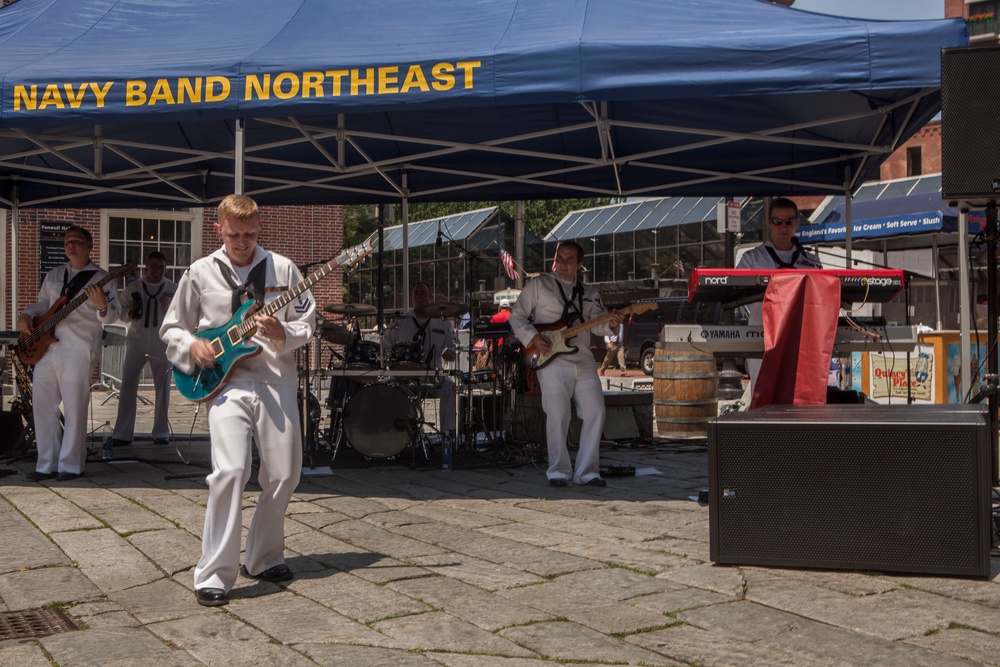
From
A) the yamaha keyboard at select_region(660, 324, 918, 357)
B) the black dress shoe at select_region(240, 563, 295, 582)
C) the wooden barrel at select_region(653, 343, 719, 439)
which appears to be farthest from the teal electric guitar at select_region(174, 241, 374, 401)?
the wooden barrel at select_region(653, 343, 719, 439)

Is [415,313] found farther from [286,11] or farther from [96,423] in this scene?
[96,423]

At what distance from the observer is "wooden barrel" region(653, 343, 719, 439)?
1218cm

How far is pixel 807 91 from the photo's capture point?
6.85 metres

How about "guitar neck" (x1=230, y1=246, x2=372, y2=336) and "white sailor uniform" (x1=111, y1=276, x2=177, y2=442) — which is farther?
"white sailor uniform" (x1=111, y1=276, x2=177, y2=442)

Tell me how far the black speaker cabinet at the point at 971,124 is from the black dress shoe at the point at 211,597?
431cm

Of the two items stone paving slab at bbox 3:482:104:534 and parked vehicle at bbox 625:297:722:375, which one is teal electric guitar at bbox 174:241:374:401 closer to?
stone paving slab at bbox 3:482:104:534

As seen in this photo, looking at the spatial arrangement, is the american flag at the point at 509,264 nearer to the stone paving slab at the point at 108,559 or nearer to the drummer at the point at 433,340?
the drummer at the point at 433,340

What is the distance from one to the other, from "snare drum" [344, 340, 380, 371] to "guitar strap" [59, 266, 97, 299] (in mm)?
2333

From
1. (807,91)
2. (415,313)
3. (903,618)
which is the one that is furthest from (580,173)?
(903,618)

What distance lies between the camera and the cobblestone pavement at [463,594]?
4.26 metres

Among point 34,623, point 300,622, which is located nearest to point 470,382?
point 300,622

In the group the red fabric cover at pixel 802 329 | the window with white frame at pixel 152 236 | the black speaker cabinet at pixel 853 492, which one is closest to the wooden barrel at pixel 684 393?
the red fabric cover at pixel 802 329

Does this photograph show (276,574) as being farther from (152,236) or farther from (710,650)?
(152,236)

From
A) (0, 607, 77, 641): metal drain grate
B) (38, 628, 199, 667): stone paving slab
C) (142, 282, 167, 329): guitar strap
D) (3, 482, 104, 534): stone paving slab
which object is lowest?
(38, 628, 199, 667): stone paving slab
